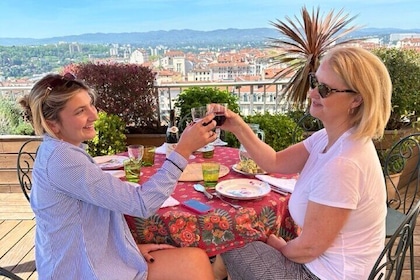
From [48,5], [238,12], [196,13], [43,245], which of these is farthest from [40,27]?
[43,245]

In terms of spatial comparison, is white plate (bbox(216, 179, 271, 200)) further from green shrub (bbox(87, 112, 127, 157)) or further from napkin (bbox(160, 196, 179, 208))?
green shrub (bbox(87, 112, 127, 157))

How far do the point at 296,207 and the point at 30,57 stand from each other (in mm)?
4217

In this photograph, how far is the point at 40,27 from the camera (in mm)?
4766

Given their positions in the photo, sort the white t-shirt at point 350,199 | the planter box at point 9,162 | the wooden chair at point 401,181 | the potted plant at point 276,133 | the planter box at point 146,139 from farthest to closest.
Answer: the planter box at point 146,139
the planter box at point 9,162
the potted plant at point 276,133
the wooden chair at point 401,181
the white t-shirt at point 350,199

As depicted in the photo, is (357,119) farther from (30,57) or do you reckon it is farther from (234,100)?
(30,57)

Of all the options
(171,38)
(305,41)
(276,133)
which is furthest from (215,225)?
(171,38)

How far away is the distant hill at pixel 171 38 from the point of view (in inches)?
181

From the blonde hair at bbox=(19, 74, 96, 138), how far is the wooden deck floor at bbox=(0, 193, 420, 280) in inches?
63.1

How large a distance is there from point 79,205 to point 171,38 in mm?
3793

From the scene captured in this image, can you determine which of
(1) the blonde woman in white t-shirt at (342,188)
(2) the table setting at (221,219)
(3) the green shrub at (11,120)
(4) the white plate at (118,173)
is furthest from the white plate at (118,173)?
(3) the green shrub at (11,120)

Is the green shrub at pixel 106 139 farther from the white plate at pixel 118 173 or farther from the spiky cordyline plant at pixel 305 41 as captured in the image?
the spiky cordyline plant at pixel 305 41

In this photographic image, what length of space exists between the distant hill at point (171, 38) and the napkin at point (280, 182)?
3043 millimetres

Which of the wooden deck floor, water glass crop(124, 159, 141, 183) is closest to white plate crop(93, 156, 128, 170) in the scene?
water glass crop(124, 159, 141, 183)

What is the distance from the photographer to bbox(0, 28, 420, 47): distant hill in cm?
460
